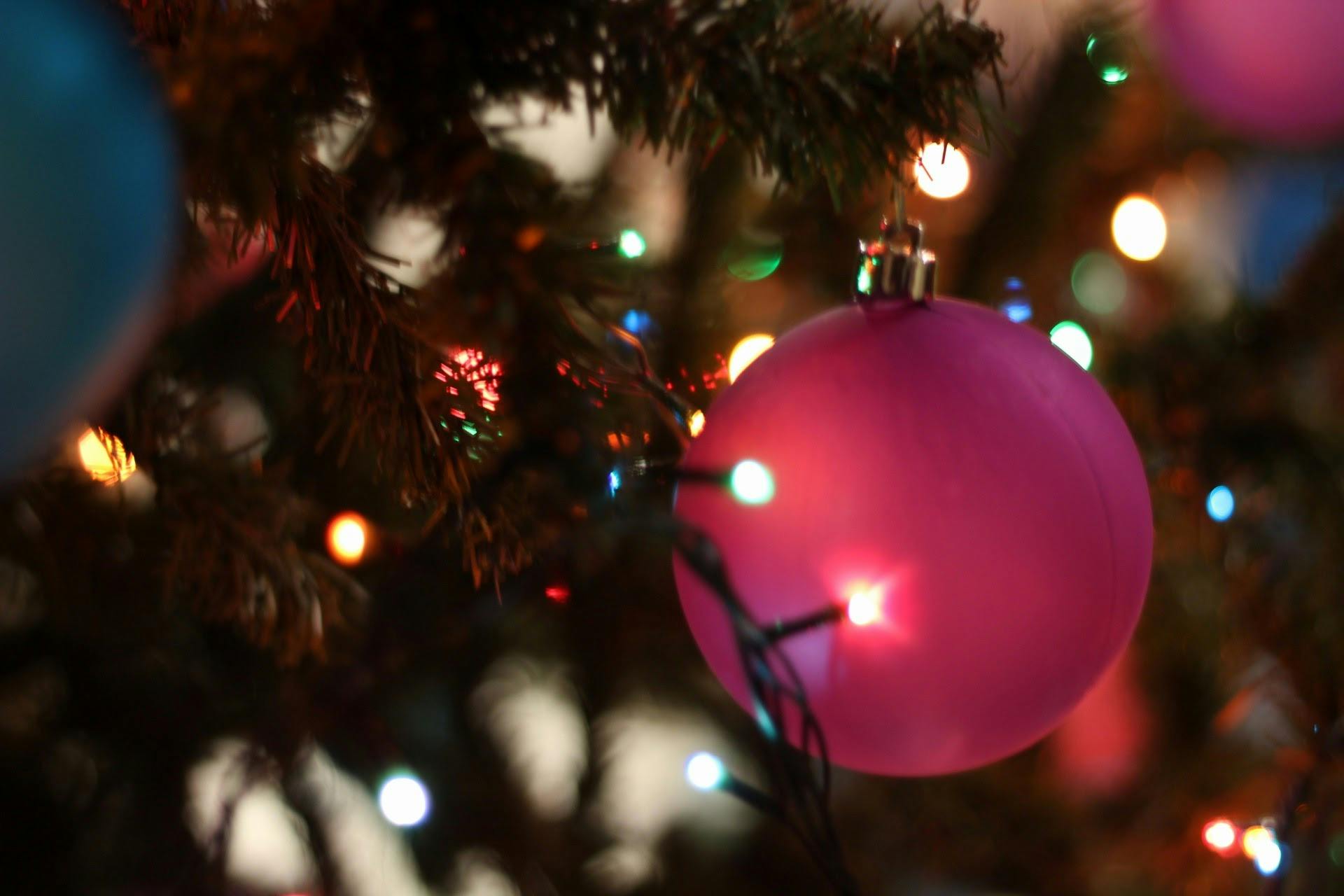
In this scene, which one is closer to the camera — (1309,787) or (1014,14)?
(1309,787)

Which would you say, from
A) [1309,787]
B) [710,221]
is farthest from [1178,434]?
[710,221]

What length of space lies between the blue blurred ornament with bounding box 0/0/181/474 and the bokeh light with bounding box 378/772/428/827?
43 cm

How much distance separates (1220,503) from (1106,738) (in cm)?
58

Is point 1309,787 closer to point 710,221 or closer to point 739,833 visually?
point 739,833

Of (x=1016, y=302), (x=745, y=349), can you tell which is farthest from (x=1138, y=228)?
(x=745, y=349)

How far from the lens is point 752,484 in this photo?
1.18ft

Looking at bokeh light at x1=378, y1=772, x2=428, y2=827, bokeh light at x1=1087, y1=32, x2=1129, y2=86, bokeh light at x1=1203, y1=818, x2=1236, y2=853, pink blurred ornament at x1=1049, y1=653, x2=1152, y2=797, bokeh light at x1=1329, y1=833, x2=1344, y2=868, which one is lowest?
pink blurred ornament at x1=1049, y1=653, x2=1152, y2=797

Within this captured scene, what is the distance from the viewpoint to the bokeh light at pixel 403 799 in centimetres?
63

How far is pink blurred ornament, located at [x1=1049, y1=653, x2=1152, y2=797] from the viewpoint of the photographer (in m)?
0.98

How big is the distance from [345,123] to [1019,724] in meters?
0.31

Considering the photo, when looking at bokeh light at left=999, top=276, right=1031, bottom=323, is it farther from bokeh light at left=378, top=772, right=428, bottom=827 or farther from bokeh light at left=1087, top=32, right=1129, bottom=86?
bokeh light at left=378, top=772, right=428, bottom=827

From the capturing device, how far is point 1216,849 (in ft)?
2.69

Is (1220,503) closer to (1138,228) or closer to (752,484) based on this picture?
(1138,228)

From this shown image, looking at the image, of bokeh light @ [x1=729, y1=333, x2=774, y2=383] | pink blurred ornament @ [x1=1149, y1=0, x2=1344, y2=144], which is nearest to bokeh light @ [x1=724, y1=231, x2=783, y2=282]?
bokeh light @ [x1=729, y1=333, x2=774, y2=383]
